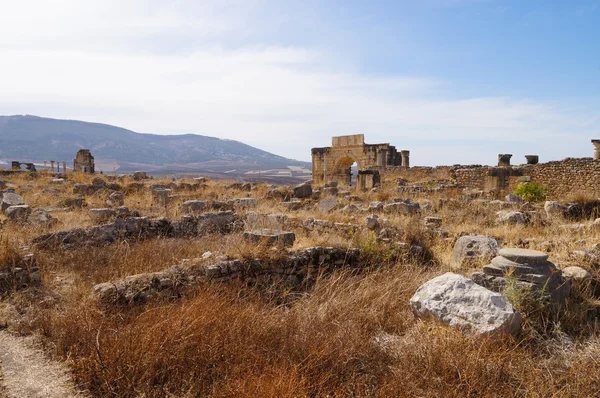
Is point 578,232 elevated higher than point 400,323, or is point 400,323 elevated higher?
point 578,232

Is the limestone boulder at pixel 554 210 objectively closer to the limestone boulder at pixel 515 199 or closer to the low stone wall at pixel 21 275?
the limestone boulder at pixel 515 199

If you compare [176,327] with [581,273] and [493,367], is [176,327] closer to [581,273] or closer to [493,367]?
[493,367]

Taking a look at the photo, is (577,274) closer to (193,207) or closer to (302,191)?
(193,207)

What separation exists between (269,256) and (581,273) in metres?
4.12

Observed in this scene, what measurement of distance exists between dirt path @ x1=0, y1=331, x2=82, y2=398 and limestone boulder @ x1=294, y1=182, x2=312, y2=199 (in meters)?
11.8

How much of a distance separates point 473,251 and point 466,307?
8.11 feet

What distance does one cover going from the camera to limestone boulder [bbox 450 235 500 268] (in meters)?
5.98

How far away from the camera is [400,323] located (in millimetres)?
4258

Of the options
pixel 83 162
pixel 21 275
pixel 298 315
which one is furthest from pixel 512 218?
pixel 83 162

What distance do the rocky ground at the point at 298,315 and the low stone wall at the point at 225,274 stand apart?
0.02 m

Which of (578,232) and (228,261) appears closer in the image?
(228,261)

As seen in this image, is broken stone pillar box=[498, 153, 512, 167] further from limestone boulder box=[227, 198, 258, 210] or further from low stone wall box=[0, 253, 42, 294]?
low stone wall box=[0, 253, 42, 294]

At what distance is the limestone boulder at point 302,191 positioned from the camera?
1504cm

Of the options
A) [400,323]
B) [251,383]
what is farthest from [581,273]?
[251,383]
